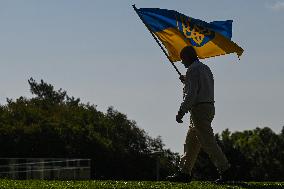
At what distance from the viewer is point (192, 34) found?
15.9 m

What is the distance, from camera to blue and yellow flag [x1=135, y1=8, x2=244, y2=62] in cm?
1557

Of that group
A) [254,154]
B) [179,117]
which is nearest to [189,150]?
[179,117]

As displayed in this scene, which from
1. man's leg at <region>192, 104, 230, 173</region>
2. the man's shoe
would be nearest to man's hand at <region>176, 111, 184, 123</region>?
man's leg at <region>192, 104, 230, 173</region>

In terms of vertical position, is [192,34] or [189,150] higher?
[192,34]

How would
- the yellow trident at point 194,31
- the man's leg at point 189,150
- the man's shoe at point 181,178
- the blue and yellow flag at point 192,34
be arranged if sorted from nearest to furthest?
the man's leg at point 189,150 < the man's shoe at point 181,178 < the blue and yellow flag at point 192,34 < the yellow trident at point 194,31

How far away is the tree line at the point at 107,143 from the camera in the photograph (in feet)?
268

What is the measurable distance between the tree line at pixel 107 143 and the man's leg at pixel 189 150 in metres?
47.2

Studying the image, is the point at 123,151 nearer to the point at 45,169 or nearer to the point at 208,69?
the point at 45,169

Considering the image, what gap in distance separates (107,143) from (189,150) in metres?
80.8

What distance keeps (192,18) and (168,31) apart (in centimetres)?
75

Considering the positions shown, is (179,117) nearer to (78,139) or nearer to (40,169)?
(40,169)

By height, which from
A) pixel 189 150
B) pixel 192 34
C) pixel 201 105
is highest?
pixel 192 34

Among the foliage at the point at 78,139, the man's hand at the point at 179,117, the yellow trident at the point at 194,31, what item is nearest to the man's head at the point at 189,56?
the man's hand at the point at 179,117

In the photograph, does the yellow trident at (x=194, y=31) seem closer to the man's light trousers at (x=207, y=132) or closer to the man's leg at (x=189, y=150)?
the man's leg at (x=189, y=150)
